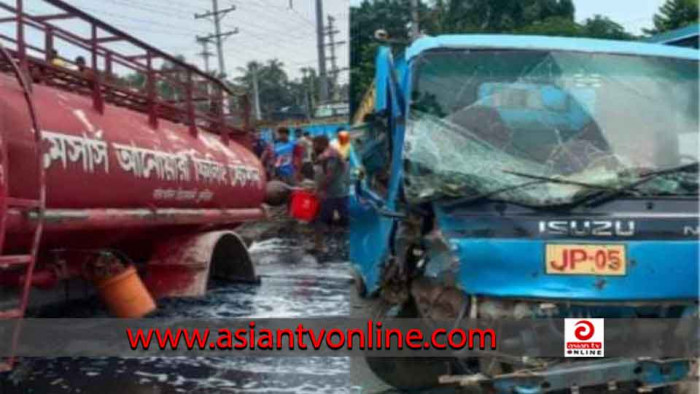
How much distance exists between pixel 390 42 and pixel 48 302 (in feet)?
12.4

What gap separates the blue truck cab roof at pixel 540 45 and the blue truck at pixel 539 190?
1 cm

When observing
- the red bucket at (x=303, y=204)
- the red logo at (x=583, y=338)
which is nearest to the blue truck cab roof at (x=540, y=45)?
the red logo at (x=583, y=338)

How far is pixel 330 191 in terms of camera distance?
11.6 m

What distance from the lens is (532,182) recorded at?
415 cm

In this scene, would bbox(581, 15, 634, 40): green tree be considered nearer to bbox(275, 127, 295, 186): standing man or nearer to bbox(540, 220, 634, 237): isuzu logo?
bbox(275, 127, 295, 186): standing man

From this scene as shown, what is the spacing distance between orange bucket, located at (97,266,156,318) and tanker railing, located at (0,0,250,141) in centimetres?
118

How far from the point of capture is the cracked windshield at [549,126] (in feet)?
13.7

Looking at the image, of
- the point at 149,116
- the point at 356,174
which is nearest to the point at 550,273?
the point at 356,174

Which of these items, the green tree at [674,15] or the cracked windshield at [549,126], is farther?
the green tree at [674,15]

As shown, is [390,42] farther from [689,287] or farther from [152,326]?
[152,326]

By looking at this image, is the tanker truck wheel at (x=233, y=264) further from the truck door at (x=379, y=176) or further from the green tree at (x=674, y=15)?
the green tree at (x=674, y=15)

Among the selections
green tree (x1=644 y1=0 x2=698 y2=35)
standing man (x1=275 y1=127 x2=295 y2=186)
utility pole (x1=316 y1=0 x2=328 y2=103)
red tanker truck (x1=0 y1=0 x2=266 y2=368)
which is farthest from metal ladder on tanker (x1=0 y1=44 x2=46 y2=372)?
green tree (x1=644 y1=0 x2=698 y2=35)

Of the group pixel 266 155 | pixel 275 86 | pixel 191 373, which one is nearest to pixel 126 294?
pixel 191 373

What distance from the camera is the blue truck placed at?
12.9 feet
